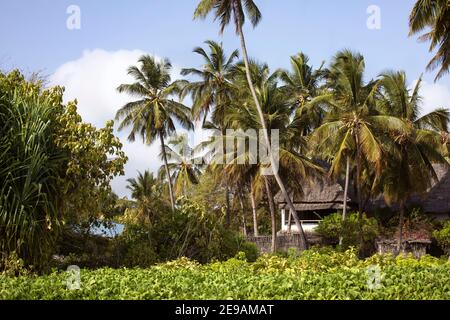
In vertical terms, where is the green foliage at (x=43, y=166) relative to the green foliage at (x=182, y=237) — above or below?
above

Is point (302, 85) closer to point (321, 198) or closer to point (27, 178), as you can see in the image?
point (321, 198)

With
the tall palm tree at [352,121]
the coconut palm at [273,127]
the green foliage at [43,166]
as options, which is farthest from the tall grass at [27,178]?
the tall palm tree at [352,121]

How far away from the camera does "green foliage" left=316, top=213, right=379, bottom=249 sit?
27.4 metres

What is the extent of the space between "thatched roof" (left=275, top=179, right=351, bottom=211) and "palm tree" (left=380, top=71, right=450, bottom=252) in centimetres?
420

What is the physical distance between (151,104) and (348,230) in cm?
1398

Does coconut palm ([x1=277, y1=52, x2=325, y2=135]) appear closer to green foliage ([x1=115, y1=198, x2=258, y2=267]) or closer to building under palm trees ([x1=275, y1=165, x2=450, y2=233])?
building under palm trees ([x1=275, y1=165, x2=450, y2=233])

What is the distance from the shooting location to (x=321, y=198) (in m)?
33.8

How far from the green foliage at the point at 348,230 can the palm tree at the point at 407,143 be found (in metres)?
1.46

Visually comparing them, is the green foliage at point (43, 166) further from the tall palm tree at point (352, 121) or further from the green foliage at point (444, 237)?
the green foliage at point (444, 237)

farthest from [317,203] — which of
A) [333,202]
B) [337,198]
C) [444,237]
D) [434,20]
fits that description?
[434,20]

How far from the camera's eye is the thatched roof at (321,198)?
109ft

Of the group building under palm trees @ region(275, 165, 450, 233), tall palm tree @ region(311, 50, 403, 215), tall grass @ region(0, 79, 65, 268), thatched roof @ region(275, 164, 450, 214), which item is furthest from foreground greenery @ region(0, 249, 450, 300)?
thatched roof @ region(275, 164, 450, 214)

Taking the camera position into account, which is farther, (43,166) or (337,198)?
(337,198)

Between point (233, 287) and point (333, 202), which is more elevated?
A: point (333, 202)
